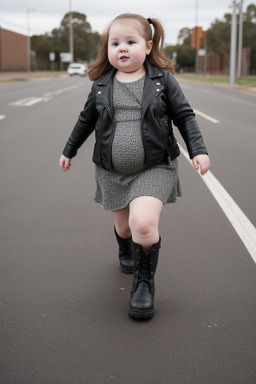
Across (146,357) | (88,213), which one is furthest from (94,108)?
(88,213)

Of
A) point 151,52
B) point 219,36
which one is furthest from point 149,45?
point 219,36

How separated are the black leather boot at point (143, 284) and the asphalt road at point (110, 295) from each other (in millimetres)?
64

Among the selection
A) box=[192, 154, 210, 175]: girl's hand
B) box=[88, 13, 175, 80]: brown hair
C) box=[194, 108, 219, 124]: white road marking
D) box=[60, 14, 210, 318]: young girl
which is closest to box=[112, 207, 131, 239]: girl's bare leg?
box=[60, 14, 210, 318]: young girl

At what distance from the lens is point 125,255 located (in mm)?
4168

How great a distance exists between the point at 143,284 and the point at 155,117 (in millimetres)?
943

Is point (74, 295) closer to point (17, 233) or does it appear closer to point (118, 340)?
point (118, 340)

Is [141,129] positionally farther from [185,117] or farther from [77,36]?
[77,36]

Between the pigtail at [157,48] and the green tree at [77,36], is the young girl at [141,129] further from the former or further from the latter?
the green tree at [77,36]

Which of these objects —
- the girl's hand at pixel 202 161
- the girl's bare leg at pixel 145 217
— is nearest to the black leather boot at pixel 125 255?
the girl's bare leg at pixel 145 217

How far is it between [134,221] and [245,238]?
6.02ft

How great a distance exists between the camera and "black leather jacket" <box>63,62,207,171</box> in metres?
3.38

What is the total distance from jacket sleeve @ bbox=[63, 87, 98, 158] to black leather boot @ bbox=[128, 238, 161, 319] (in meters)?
0.74

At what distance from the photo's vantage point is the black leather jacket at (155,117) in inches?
133

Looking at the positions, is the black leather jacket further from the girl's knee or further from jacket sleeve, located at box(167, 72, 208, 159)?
the girl's knee
